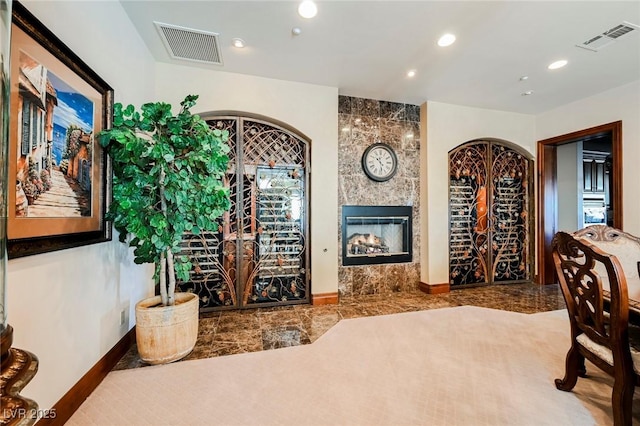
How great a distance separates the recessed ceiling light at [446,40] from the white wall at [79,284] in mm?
2832

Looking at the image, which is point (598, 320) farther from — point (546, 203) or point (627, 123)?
point (546, 203)

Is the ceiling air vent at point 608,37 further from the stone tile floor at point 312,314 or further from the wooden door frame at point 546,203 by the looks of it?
the stone tile floor at point 312,314

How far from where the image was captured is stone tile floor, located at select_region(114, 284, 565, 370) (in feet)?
7.76

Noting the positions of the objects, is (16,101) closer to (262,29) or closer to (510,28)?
(262,29)

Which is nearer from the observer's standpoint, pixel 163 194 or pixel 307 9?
pixel 163 194

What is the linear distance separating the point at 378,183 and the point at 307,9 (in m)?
2.37

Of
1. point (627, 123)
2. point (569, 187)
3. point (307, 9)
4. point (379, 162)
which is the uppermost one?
point (307, 9)

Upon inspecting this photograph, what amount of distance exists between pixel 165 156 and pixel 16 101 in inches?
29.9

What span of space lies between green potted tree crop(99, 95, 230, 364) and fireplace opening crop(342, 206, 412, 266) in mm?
2052

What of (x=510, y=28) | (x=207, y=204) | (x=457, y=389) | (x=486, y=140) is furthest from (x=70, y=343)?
(x=486, y=140)

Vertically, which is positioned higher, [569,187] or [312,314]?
[569,187]

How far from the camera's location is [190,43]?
253 centimetres

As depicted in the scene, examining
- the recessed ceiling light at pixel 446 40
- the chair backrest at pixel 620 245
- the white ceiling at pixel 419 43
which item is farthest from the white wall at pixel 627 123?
the recessed ceiling light at pixel 446 40

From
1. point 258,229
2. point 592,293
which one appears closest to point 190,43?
point 258,229
